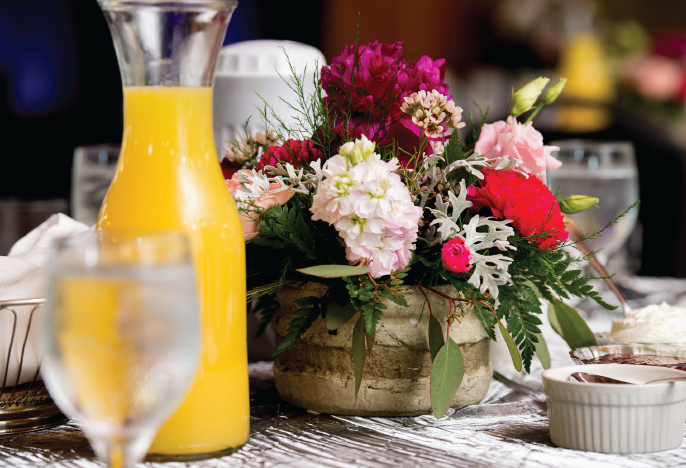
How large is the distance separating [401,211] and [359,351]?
107 mm

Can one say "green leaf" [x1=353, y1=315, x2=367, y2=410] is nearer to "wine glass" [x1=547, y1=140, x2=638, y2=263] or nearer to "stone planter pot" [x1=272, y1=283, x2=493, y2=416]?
"stone planter pot" [x1=272, y1=283, x2=493, y2=416]

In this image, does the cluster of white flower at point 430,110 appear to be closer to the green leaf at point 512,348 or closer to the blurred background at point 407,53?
the green leaf at point 512,348

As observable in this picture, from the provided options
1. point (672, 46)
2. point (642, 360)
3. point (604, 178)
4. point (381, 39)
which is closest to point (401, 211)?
point (642, 360)

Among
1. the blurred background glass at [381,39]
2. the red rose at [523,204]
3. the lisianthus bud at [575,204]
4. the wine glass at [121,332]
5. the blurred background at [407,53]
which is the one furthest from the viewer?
the blurred background glass at [381,39]

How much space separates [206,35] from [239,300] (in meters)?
0.17

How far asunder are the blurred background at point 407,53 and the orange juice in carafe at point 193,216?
2.57 m

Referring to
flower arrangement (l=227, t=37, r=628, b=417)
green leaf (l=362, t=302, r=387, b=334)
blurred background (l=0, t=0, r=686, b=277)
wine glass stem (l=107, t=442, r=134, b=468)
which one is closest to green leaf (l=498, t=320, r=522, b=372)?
flower arrangement (l=227, t=37, r=628, b=417)

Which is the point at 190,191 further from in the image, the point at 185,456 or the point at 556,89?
the point at 556,89

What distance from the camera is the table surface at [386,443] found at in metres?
0.48

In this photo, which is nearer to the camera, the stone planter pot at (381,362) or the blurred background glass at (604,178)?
the stone planter pot at (381,362)

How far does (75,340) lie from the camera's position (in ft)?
1.11

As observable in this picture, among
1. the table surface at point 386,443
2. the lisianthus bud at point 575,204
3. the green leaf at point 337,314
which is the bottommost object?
A: the table surface at point 386,443

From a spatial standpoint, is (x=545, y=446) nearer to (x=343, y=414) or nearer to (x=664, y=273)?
(x=343, y=414)

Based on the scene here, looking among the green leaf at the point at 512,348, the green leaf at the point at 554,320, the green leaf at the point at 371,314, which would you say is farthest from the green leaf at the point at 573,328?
the green leaf at the point at 371,314
